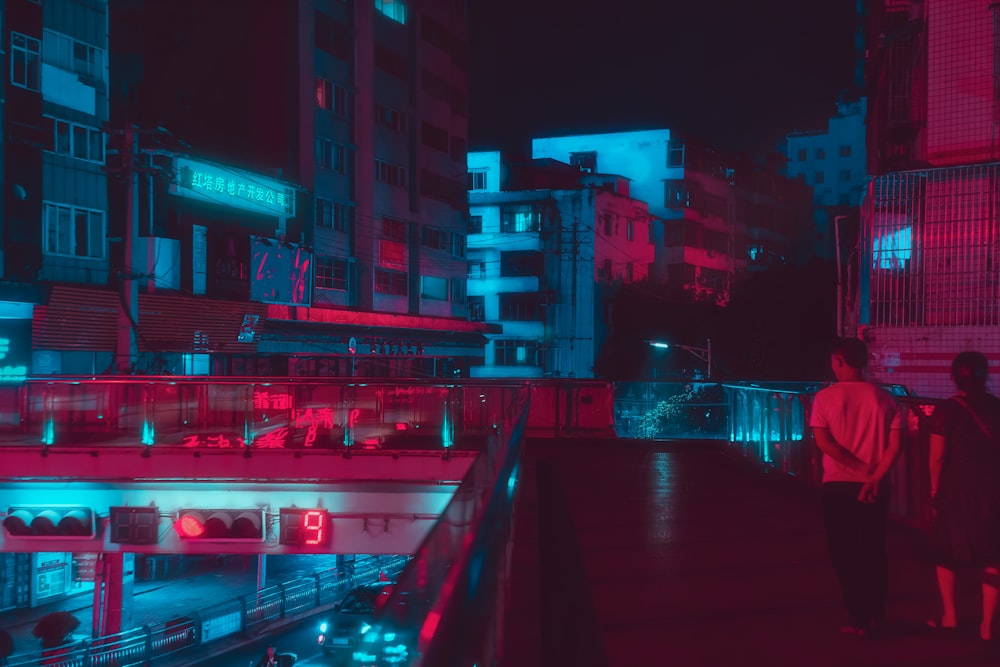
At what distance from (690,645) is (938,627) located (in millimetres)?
1404

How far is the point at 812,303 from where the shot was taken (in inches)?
1832

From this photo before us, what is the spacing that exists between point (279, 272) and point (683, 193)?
32630mm

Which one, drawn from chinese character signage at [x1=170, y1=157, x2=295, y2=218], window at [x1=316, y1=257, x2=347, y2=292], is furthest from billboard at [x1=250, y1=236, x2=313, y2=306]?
window at [x1=316, y1=257, x2=347, y2=292]

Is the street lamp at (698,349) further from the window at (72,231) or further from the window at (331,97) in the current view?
the window at (72,231)

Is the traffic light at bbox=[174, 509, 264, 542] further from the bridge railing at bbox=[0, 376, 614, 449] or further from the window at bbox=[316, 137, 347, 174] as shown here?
the window at bbox=[316, 137, 347, 174]

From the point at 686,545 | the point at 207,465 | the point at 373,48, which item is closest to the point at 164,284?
the point at 207,465

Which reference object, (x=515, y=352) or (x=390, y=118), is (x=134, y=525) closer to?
(x=390, y=118)

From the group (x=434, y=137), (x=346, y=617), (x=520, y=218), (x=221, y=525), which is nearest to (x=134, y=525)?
(x=221, y=525)

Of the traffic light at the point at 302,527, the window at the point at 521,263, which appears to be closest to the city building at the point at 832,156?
the window at the point at 521,263

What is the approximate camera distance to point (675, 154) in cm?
6062

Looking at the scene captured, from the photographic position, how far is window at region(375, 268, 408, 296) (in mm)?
43438

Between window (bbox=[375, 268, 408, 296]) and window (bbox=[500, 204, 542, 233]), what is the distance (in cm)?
975

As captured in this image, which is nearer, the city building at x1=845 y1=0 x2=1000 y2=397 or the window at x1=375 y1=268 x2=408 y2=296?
the city building at x1=845 y1=0 x2=1000 y2=397

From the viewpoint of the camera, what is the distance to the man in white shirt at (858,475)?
205 inches
